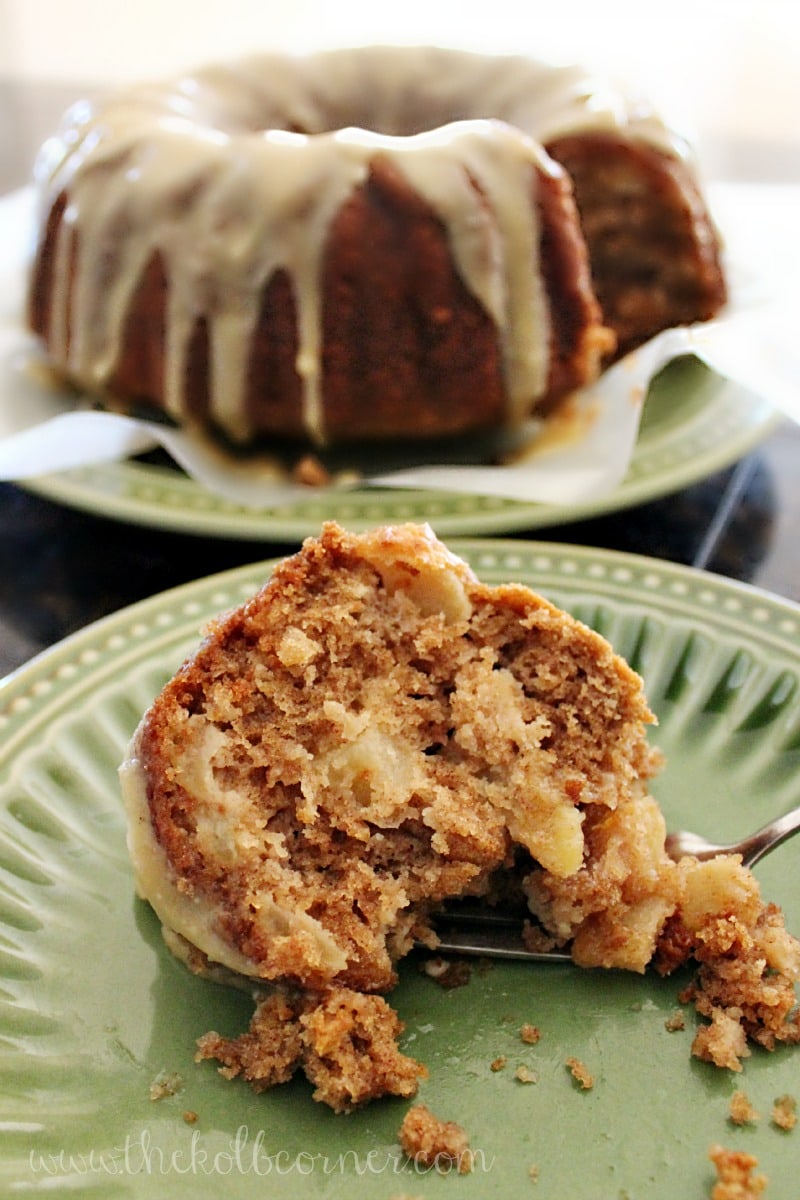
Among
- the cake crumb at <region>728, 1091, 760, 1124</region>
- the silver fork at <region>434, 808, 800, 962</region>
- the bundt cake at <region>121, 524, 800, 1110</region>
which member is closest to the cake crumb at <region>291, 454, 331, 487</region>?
the bundt cake at <region>121, 524, 800, 1110</region>

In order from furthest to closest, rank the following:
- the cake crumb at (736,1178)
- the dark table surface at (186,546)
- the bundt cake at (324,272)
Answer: the bundt cake at (324,272) < the dark table surface at (186,546) < the cake crumb at (736,1178)

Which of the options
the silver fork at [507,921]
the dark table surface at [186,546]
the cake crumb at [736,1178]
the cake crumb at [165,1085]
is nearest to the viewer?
the cake crumb at [736,1178]

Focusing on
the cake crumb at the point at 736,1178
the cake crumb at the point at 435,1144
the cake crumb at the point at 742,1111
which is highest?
the cake crumb at the point at 736,1178

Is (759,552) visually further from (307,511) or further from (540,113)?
(540,113)

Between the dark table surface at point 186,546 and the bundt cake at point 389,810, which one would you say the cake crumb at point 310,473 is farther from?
the bundt cake at point 389,810

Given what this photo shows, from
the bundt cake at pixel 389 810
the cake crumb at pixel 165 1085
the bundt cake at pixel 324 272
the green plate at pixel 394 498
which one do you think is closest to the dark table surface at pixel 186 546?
the green plate at pixel 394 498

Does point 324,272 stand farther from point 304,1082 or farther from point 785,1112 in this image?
point 785,1112

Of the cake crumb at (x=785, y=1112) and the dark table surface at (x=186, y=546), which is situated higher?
the cake crumb at (x=785, y=1112)

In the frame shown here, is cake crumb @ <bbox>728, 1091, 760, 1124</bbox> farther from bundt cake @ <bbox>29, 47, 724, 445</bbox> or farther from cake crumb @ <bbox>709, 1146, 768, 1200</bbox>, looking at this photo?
bundt cake @ <bbox>29, 47, 724, 445</bbox>
